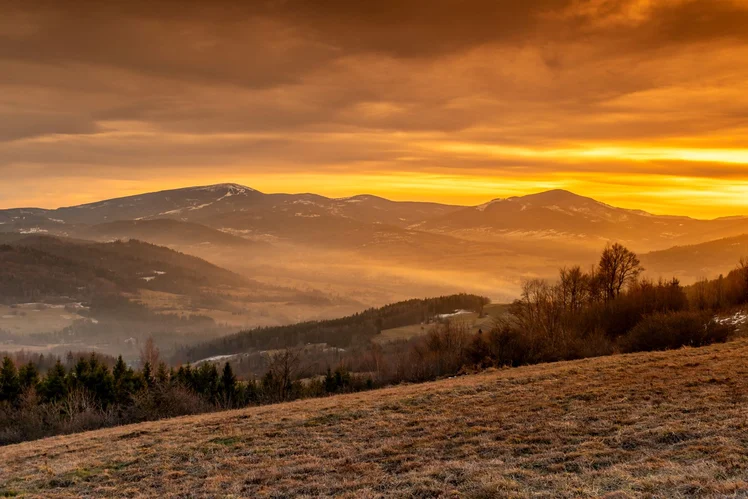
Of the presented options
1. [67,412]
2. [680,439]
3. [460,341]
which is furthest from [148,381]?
[680,439]

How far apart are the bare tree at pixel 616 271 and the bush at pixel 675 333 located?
2803 centimetres

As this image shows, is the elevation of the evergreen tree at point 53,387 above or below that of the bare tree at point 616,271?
below

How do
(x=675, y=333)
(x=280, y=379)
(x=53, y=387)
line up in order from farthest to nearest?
1. (x=53, y=387)
2. (x=280, y=379)
3. (x=675, y=333)

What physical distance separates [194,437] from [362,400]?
1053 centimetres

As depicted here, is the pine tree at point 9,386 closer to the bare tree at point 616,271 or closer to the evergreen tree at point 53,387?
the evergreen tree at point 53,387

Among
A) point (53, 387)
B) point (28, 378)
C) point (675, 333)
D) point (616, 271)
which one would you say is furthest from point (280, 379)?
point (616, 271)

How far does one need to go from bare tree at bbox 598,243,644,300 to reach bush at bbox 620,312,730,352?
28.0m

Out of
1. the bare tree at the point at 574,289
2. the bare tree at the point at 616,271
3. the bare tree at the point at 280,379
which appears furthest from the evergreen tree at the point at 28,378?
the bare tree at the point at 616,271

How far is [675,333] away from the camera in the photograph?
167 feet

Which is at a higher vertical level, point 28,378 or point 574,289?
point 574,289

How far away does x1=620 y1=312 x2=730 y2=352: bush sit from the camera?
49.9 metres

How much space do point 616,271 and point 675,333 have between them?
110 feet

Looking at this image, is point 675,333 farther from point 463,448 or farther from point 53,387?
point 53,387

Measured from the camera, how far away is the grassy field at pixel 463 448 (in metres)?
15.2
